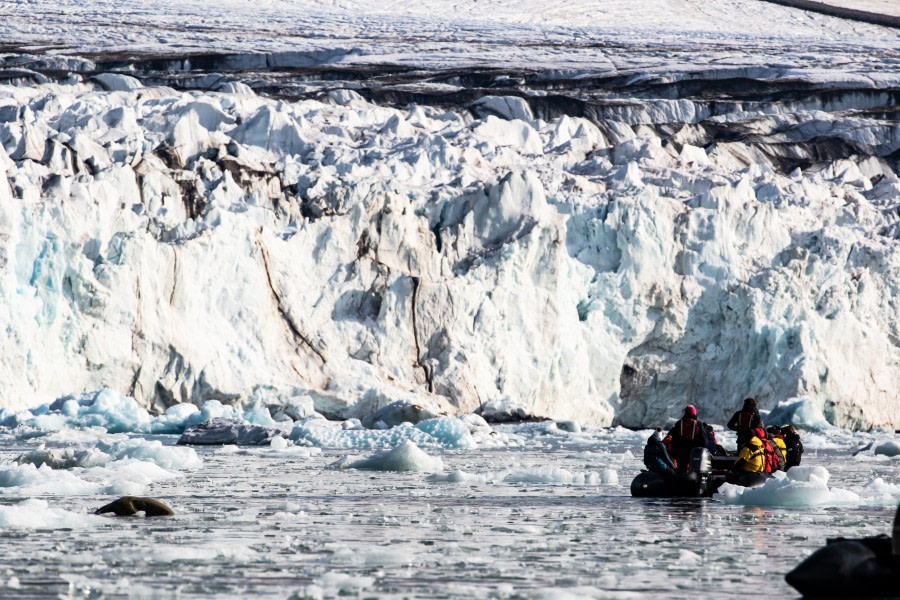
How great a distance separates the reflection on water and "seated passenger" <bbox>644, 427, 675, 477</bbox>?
1.01ft

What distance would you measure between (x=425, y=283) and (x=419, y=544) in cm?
1679

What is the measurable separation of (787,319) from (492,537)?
17954 millimetres

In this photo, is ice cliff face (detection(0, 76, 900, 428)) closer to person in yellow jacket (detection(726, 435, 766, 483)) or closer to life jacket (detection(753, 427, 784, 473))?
life jacket (detection(753, 427, 784, 473))

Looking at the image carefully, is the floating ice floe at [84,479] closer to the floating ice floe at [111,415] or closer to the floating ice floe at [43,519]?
the floating ice floe at [43,519]

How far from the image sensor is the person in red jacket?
1166 centimetres

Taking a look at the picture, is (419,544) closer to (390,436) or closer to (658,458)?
(658,458)

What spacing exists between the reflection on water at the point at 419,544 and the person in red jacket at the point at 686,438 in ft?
1.60

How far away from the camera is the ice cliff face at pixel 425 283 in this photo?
22.5 meters

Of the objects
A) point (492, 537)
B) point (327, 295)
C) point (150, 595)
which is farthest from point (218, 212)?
point (150, 595)

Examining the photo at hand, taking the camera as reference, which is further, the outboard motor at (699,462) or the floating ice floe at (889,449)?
the floating ice floe at (889,449)

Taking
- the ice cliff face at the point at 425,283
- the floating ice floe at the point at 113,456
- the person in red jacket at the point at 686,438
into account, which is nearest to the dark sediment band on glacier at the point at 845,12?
the ice cliff face at the point at 425,283

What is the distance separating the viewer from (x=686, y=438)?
11719 millimetres

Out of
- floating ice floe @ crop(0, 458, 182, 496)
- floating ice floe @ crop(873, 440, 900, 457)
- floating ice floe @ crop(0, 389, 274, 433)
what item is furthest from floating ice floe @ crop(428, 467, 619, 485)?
floating ice floe @ crop(0, 389, 274, 433)

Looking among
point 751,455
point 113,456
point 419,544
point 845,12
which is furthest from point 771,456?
point 845,12
